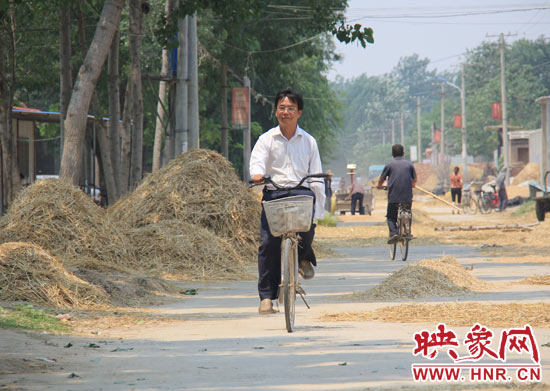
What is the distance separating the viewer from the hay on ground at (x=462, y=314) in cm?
844

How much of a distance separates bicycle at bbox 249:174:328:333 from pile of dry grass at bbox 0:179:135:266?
551cm

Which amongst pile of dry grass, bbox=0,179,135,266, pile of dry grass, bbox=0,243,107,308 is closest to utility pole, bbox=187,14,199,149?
pile of dry grass, bbox=0,179,135,266

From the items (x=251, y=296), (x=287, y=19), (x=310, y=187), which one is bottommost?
(x=251, y=296)

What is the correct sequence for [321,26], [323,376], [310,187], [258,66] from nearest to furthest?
[323,376], [310,187], [321,26], [258,66]

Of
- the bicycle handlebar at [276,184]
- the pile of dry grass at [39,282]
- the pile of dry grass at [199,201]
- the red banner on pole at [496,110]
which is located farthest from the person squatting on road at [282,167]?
the red banner on pole at [496,110]

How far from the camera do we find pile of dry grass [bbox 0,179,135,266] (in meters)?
13.8

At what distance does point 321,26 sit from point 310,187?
44.9 ft

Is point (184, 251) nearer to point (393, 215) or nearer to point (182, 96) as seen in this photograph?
point (393, 215)

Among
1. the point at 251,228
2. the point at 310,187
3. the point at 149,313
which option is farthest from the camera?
the point at 251,228

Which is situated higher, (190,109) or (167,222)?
(190,109)

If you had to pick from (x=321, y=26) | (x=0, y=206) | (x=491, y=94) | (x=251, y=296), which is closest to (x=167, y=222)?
(x=251, y=296)

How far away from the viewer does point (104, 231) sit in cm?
1455

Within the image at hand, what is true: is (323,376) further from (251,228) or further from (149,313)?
(251,228)

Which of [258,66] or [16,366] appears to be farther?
[258,66]
